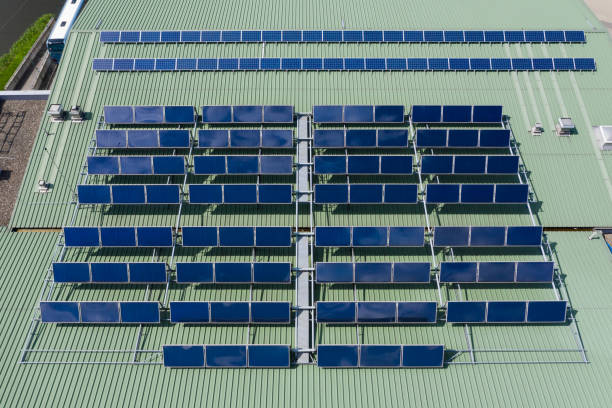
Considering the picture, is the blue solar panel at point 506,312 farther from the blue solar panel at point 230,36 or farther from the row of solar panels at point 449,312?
the blue solar panel at point 230,36

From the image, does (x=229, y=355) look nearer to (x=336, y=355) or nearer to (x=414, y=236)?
(x=336, y=355)

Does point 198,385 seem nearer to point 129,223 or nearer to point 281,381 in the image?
point 281,381

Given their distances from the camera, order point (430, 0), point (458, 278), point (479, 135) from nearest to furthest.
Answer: point (458, 278) → point (479, 135) → point (430, 0)

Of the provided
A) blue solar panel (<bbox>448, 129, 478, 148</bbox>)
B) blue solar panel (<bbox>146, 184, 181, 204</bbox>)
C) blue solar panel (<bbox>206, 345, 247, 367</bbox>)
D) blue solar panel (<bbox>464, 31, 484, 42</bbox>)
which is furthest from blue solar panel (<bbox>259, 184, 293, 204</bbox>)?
blue solar panel (<bbox>464, 31, 484, 42</bbox>)

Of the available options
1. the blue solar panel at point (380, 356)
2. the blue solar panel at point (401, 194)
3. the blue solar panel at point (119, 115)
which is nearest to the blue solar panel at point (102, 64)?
the blue solar panel at point (119, 115)

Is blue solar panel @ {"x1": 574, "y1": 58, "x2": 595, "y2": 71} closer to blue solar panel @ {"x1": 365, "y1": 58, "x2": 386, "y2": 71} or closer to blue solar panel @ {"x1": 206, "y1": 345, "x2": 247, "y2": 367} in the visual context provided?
blue solar panel @ {"x1": 365, "y1": 58, "x2": 386, "y2": 71}

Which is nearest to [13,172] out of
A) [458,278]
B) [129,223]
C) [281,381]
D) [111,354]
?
[129,223]
